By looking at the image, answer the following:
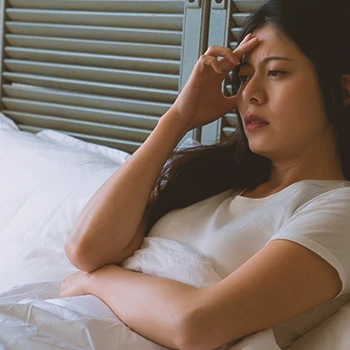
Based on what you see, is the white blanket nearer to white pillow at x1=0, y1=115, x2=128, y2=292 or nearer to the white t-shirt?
the white t-shirt

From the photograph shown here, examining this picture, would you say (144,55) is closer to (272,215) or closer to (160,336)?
Result: (272,215)

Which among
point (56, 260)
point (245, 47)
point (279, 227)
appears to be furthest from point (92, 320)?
point (245, 47)

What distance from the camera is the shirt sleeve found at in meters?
1.11

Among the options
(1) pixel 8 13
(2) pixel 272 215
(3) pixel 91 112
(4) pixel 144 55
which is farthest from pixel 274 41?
(1) pixel 8 13

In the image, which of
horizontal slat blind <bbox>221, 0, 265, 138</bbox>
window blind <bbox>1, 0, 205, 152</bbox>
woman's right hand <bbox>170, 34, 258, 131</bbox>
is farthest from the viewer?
window blind <bbox>1, 0, 205, 152</bbox>

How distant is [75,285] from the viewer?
141cm

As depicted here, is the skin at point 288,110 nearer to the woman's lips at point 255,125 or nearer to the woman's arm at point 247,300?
the woman's lips at point 255,125

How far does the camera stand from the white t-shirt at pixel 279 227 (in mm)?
1125

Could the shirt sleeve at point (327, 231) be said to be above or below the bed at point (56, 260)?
above

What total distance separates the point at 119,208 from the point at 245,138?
302 millimetres

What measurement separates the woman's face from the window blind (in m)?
0.65

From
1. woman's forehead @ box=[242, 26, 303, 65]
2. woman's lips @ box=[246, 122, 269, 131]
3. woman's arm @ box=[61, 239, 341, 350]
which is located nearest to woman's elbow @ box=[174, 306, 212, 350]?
woman's arm @ box=[61, 239, 341, 350]

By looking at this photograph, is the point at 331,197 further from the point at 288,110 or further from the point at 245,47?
the point at 245,47

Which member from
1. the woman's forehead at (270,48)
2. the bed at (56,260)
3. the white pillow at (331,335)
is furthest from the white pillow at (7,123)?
the white pillow at (331,335)
